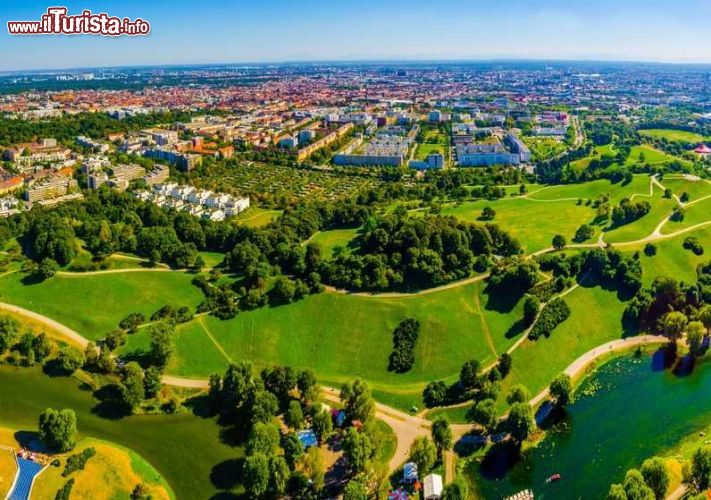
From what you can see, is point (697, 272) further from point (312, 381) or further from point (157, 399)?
point (157, 399)

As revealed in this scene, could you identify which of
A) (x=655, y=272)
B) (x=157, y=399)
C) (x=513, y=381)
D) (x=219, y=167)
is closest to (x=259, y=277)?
(x=157, y=399)

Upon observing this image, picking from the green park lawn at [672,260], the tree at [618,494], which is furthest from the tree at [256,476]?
the green park lawn at [672,260]

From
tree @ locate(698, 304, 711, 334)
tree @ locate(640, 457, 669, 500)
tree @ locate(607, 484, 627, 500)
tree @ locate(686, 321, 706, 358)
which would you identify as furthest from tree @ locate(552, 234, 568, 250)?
tree @ locate(607, 484, 627, 500)

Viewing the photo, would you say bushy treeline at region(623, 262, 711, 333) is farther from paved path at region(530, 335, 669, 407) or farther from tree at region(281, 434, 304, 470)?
tree at region(281, 434, 304, 470)

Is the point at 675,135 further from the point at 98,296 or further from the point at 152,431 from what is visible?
the point at 152,431

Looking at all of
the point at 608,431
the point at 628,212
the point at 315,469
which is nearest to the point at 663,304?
the point at 608,431

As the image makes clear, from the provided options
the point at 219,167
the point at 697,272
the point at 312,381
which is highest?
the point at 219,167

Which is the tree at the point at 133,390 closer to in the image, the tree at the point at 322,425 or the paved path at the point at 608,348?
the tree at the point at 322,425
